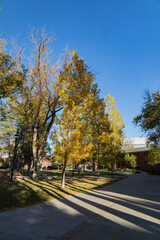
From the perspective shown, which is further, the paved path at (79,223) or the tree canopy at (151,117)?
the tree canopy at (151,117)

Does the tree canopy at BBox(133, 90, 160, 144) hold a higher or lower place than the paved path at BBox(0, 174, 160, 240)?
higher

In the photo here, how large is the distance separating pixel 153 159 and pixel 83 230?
27857 millimetres

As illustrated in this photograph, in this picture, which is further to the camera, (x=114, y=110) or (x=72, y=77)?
(x=114, y=110)

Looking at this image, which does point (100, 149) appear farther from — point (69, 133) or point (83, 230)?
point (83, 230)

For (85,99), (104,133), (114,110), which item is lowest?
(104,133)

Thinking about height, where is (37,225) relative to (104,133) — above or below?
below

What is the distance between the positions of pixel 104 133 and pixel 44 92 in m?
7.91

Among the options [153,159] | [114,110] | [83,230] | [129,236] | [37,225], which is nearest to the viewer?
[129,236]

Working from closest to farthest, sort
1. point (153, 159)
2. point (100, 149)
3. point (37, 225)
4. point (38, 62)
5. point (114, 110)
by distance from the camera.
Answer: point (37, 225) → point (38, 62) → point (100, 149) → point (114, 110) → point (153, 159)

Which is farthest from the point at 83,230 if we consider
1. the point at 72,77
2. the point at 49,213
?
the point at 72,77

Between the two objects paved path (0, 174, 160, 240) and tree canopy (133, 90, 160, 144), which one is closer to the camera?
paved path (0, 174, 160, 240)

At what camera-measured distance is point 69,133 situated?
38.0 feet

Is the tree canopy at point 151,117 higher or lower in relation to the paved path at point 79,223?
higher

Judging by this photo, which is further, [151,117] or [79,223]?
[151,117]
